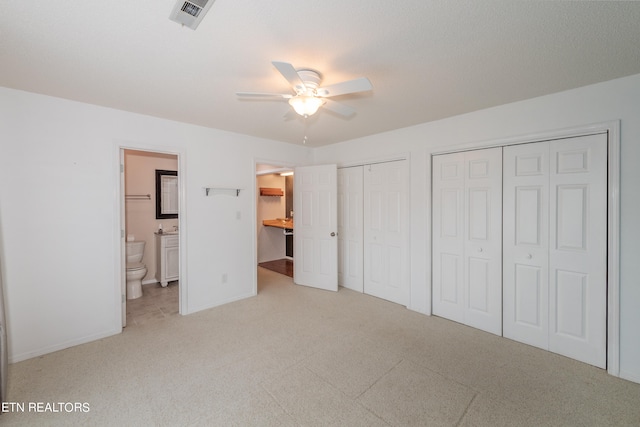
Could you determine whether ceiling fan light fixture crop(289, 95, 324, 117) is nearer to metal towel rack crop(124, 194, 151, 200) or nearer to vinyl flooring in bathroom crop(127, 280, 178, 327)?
vinyl flooring in bathroom crop(127, 280, 178, 327)

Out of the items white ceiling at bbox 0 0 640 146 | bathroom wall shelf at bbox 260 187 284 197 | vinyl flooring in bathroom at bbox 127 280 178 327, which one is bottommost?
vinyl flooring in bathroom at bbox 127 280 178 327

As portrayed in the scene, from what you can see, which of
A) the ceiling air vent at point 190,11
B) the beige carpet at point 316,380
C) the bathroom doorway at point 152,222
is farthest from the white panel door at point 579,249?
the bathroom doorway at point 152,222

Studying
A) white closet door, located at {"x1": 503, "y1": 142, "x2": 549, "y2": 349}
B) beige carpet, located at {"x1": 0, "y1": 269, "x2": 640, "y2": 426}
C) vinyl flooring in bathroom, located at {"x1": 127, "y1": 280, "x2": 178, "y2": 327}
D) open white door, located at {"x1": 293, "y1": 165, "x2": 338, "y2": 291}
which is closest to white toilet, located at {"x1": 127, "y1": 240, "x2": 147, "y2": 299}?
vinyl flooring in bathroom, located at {"x1": 127, "y1": 280, "x2": 178, "y2": 327}

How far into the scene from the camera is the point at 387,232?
382 cm

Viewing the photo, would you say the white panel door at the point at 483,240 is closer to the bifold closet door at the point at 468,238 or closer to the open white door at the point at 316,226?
Answer: the bifold closet door at the point at 468,238

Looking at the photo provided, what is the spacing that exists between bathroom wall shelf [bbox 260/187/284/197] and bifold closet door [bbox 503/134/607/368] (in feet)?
15.5

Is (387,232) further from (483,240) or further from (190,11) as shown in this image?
(190,11)

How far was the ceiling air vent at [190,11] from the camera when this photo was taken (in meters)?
1.32

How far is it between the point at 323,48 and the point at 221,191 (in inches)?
97.2

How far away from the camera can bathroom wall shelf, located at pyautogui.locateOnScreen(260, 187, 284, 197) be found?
6.23 metres

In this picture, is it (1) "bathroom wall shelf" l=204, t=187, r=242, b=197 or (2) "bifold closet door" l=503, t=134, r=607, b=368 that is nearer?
(2) "bifold closet door" l=503, t=134, r=607, b=368

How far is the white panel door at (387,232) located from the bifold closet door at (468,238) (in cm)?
43

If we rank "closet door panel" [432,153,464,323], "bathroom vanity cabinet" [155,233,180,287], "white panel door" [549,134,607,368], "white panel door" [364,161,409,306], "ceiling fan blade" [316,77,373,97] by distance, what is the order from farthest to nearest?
"bathroom vanity cabinet" [155,233,180,287]
"white panel door" [364,161,409,306]
"closet door panel" [432,153,464,323]
"white panel door" [549,134,607,368]
"ceiling fan blade" [316,77,373,97]

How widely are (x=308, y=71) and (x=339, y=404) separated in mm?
Answer: 2366
